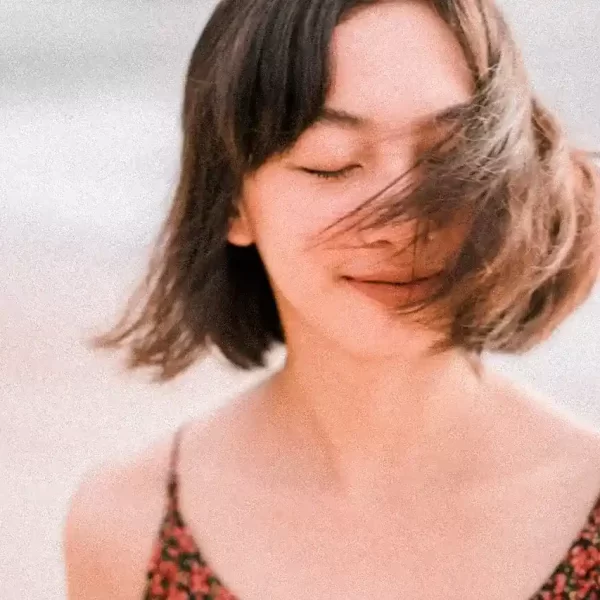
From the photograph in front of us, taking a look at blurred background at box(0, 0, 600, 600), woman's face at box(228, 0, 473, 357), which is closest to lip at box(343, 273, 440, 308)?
woman's face at box(228, 0, 473, 357)

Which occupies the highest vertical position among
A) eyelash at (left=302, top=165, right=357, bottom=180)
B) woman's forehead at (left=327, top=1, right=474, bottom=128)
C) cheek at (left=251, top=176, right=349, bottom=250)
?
woman's forehead at (left=327, top=1, right=474, bottom=128)

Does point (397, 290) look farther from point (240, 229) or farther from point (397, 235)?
point (240, 229)

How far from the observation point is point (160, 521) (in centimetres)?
76

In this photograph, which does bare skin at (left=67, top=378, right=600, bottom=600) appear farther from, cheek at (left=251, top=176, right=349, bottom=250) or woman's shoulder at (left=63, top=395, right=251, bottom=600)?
cheek at (left=251, top=176, right=349, bottom=250)

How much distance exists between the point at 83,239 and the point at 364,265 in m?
1.19

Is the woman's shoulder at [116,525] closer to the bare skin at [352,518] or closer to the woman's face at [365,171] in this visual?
the bare skin at [352,518]

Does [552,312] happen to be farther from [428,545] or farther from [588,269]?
[428,545]

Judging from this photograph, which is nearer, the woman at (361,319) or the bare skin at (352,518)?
the woman at (361,319)

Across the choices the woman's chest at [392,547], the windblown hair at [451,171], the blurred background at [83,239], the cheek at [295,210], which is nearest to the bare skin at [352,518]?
the woman's chest at [392,547]

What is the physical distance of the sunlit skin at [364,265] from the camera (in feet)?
1.96

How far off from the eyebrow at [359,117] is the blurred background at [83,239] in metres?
0.52

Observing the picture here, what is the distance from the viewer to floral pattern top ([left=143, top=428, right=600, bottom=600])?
69 cm

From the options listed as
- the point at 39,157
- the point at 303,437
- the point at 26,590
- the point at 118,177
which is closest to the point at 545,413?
the point at 303,437

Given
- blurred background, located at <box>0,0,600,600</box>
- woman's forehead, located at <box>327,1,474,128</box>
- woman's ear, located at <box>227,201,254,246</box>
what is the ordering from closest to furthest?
1. woman's forehead, located at <box>327,1,474,128</box>
2. woman's ear, located at <box>227,201,254,246</box>
3. blurred background, located at <box>0,0,600,600</box>
